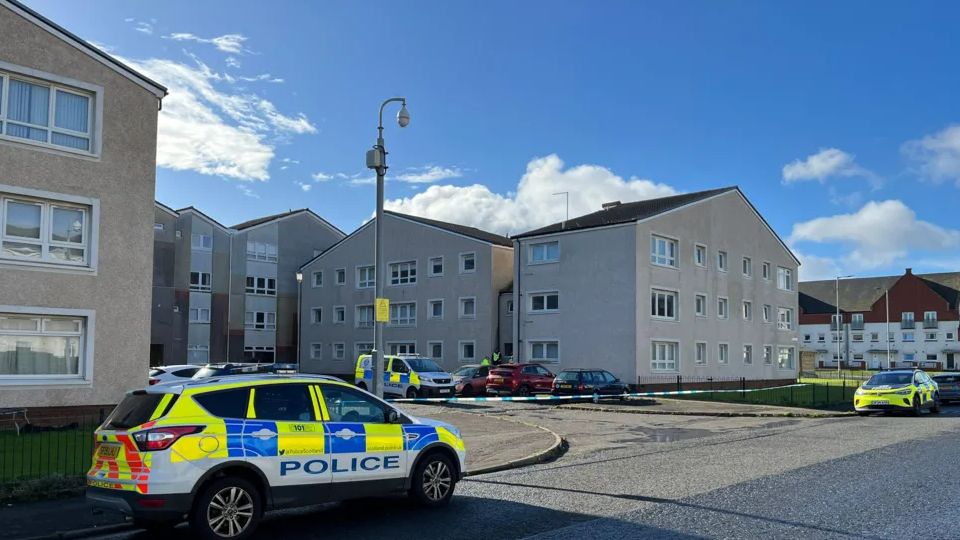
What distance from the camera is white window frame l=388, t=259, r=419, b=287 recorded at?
48.1m

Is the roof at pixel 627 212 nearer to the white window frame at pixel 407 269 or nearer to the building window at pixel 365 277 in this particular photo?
the white window frame at pixel 407 269

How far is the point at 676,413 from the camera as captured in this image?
24.9 metres

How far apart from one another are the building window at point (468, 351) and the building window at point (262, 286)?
1691cm

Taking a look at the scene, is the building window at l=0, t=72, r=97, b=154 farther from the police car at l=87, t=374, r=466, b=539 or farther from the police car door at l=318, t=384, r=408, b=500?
the police car door at l=318, t=384, r=408, b=500

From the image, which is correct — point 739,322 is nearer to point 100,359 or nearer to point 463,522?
point 100,359

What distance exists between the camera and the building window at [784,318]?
1959 inches

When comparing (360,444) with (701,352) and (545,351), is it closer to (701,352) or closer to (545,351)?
(545,351)

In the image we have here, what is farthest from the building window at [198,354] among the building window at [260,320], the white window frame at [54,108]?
the white window frame at [54,108]

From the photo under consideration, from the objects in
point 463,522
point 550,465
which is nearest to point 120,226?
point 550,465

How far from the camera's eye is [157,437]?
7.51 meters

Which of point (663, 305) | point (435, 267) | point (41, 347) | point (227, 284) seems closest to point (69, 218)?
point (41, 347)

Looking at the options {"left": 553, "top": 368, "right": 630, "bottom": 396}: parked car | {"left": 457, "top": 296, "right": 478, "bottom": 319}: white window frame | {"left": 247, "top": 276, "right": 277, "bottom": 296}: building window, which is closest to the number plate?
{"left": 553, "top": 368, "right": 630, "bottom": 396}: parked car

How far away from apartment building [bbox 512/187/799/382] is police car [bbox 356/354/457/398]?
31.1ft

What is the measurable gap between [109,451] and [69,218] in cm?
1212
